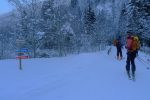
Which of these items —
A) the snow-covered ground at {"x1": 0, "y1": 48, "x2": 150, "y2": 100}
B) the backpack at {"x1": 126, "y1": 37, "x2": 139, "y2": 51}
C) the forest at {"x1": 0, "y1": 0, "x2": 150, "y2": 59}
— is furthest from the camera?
the forest at {"x1": 0, "y1": 0, "x2": 150, "y2": 59}

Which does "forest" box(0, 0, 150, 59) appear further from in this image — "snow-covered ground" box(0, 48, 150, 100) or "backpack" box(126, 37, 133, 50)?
"backpack" box(126, 37, 133, 50)

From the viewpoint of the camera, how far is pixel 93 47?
44.6 meters

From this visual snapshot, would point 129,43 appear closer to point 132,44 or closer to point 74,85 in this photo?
point 132,44

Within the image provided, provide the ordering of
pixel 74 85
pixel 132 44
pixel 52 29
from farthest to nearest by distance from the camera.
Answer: pixel 52 29 < pixel 132 44 < pixel 74 85

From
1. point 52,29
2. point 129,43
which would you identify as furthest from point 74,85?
point 52,29

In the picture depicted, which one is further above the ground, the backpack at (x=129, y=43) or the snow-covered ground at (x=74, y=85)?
the backpack at (x=129, y=43)

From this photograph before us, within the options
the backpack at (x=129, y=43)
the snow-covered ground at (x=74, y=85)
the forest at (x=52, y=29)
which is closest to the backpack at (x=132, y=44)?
the backpack at (x=129, y=43)

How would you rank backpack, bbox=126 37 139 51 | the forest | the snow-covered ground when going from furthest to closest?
the forest < backpack, bbox=126 37 139 51 < the snow-covered ground

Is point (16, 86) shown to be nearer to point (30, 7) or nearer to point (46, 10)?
point (30, 7)

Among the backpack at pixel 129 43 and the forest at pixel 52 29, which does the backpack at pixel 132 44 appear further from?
the forest at pixel 52 29

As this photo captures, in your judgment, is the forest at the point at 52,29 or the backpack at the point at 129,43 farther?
the forest at the point at 52,29

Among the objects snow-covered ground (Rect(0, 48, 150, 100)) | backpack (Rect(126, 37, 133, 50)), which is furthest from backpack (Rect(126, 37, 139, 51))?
snow-covered ground (Rect(0, 48, 150, 100))

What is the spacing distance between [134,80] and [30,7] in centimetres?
2112

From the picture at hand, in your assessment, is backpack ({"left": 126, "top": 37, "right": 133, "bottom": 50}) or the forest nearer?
backpack ({"left": 126, "top": 37, "right": 133, "bottom": 50})
